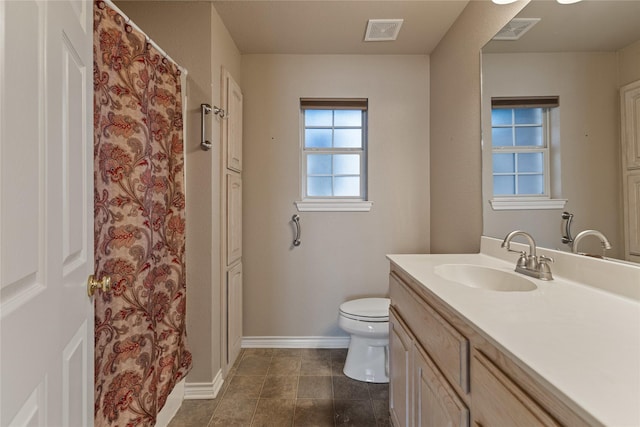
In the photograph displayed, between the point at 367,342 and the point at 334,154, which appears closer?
the point at 367,342

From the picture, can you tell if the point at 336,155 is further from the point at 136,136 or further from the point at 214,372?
the point at 214,372

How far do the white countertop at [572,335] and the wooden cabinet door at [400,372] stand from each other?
37 cm

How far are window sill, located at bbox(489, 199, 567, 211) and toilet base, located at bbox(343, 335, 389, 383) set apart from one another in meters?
1.09

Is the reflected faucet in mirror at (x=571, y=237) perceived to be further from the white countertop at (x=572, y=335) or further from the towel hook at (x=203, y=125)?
the towel hook at (x=203, y=125)

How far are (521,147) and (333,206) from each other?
1.41m

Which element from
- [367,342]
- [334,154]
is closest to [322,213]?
[334,154]

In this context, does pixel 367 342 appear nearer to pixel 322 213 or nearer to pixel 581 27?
pixel 322 213

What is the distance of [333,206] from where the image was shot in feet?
8.11

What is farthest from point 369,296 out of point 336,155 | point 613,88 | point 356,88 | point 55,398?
point 55,398

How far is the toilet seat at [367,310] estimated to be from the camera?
6.28 feet

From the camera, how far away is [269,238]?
246 centimetres

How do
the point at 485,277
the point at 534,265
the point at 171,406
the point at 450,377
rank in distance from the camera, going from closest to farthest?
the point at 450,377 → the point at 534,265 → the point at 485,277 → the point at 171,406

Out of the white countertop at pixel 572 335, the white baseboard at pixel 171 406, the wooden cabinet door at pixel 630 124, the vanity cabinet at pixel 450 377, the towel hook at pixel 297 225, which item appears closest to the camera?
the white countertop at pixel 572 335

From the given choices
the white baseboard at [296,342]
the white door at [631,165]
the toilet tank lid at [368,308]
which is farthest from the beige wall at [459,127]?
the white baseboard at [296,342]
